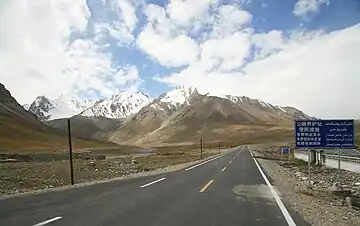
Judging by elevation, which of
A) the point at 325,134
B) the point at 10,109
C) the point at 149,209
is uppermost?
the point at 10,109

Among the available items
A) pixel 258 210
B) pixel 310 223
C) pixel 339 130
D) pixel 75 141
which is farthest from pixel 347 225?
pixel 75 141

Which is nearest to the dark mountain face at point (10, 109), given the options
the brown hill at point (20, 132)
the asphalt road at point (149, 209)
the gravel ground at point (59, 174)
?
the brown hill at point (20, 132)

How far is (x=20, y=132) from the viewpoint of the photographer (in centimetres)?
14925

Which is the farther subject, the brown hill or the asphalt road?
the brown hill

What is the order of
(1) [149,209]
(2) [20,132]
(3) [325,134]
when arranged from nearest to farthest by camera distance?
(1) [149,209]
(3) [325,134]
(2) [20,132]

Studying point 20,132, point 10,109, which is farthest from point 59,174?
point 10,109

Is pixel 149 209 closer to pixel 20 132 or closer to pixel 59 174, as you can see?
pixel 59 174

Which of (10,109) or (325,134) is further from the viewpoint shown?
(10,109)

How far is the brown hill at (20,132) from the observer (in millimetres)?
135125

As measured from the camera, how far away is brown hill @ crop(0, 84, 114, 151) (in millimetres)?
135125

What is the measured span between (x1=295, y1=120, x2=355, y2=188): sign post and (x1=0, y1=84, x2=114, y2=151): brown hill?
114 meters

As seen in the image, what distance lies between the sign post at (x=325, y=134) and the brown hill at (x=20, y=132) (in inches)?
4470

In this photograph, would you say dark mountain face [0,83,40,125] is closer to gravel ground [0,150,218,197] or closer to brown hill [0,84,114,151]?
brown hill [0,84,114,151]

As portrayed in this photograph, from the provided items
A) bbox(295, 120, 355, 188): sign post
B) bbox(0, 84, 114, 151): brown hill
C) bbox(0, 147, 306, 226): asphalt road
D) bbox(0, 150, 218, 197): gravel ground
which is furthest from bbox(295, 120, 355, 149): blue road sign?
bbox(0, 84, 114, 151): brown hill
